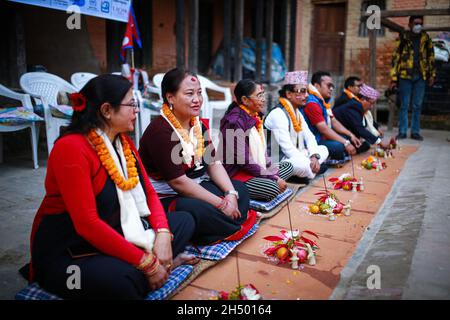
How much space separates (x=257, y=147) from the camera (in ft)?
13.1

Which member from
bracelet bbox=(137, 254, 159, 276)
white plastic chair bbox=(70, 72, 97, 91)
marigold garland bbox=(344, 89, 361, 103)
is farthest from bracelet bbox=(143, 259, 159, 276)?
marigold garland bbox=(344, 89, 361, 103)

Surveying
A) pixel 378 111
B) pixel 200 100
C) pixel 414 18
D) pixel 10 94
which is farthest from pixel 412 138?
pixel 10 94

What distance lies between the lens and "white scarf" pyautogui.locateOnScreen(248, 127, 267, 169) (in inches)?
157

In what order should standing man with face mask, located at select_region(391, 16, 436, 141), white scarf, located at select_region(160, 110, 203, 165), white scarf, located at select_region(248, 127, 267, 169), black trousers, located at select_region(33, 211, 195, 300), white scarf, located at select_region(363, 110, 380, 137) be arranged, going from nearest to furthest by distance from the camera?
black trousers, located at select_region(33, 211, 195, 300) < white scarf, located at select_region(160, 110, 203, 165) < white scarf, located at select_region(248, 127, 267, 169) < white scarf, located at select_region(363, 110, 380, 137) < standing man with face mask, located at select_region(391, 16, 436, 141)

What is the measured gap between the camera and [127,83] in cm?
227

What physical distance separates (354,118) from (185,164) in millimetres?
4125

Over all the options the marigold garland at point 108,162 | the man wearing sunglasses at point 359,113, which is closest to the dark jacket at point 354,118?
the man wearing sunglasses at point 359,113

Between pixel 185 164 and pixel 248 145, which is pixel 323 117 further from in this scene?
pixel 185 164

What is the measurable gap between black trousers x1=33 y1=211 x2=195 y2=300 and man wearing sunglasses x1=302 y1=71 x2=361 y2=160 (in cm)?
385

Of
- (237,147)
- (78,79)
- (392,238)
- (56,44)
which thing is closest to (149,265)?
(392,238)

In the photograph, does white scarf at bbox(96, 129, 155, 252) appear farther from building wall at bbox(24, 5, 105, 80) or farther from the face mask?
the face mask

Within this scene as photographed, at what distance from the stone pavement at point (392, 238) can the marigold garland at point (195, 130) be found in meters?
1.29

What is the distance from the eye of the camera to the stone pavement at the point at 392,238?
7.11ft

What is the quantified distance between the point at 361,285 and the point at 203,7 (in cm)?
1066
